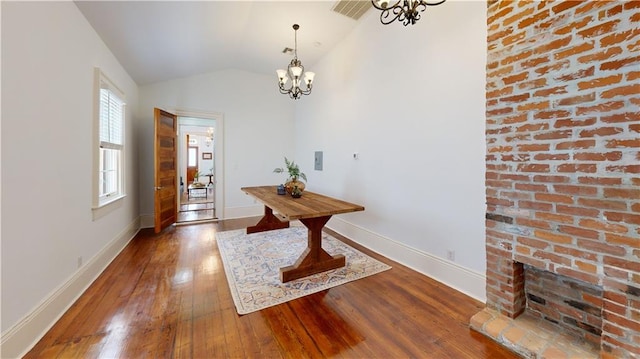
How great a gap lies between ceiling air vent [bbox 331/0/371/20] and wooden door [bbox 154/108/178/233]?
3.29 meters

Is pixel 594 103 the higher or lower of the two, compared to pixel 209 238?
higher

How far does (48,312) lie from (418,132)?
3636 mm

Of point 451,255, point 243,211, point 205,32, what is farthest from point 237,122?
point 451,255

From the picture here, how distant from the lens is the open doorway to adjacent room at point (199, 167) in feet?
17.6

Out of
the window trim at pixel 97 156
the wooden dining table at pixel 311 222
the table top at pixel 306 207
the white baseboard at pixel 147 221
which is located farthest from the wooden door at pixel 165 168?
the wooden dining table at pixel 311 222

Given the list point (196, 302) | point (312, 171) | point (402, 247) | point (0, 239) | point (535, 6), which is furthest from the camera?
point (312, 171)

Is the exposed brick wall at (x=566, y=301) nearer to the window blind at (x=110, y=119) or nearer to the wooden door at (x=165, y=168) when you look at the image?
the window blind at (x=110, y=119)

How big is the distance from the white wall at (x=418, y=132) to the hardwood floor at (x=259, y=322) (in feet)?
1.84

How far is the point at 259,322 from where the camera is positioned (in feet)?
6.35

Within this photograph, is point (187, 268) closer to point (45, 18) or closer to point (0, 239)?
point (0, 239)

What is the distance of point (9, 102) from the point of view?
150cm

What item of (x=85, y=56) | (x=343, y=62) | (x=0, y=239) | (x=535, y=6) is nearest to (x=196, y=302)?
(x=0, y=239)

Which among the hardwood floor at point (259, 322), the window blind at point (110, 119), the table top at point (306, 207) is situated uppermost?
the window blind at point (110, 119)

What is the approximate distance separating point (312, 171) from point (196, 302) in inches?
139
